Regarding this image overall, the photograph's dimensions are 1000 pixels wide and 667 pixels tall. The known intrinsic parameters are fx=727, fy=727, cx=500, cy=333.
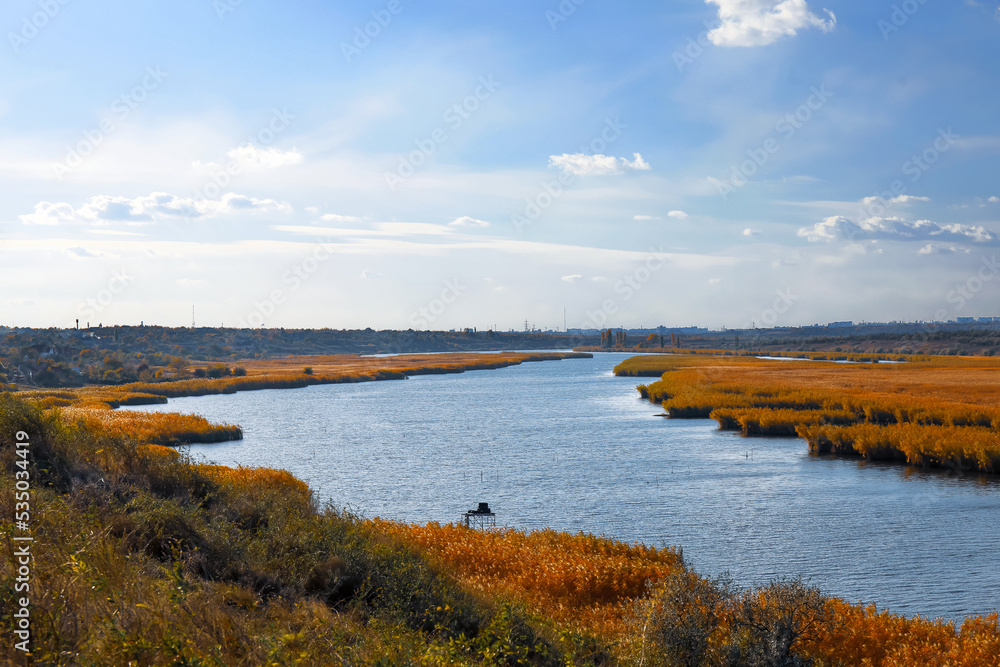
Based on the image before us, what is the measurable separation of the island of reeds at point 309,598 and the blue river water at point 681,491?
6.37 metres

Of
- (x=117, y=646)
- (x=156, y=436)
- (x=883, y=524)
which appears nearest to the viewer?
(x=117, y=646)

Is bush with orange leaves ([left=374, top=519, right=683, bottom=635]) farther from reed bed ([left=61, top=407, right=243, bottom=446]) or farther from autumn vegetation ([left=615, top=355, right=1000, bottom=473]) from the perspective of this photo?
reed bed ([left=61, top=407, right=243, bottom=446])

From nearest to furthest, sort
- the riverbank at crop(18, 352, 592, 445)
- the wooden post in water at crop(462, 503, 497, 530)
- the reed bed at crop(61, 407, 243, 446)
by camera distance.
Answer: the wooden post in water at crop(462, 503, 497, 530) → the riverbank at crop(18, 352, 592, 445) → the reed bed at crop(61, 407, 243, 446)

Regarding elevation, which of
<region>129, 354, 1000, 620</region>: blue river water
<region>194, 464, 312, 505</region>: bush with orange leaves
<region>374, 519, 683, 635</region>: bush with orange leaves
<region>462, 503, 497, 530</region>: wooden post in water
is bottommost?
<region>129, 354, 1000, 620</region>: blue river water

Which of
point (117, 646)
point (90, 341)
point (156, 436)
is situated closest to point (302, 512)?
point (117, 646)

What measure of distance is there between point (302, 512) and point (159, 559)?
21.4ft

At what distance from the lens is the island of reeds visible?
25.8ft

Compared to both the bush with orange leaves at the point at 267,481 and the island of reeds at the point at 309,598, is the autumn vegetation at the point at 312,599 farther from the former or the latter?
the bush with orange leaves at the point at 267,481

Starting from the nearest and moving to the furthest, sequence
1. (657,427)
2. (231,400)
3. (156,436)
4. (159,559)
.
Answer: (159,559)
(156,436)
(657,427)
(231,400)

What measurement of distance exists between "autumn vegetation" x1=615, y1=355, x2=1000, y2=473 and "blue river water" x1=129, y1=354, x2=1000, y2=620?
1927 mm

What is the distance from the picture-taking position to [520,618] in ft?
39.6

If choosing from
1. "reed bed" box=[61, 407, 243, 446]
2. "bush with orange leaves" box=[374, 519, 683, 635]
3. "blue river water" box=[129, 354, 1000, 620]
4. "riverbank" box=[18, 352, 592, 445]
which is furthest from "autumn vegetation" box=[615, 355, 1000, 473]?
"riverbank" box=[18, 352, 592, 445]

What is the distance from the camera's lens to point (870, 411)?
5081 centimetres

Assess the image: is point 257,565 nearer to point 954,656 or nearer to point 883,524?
point 954,656
